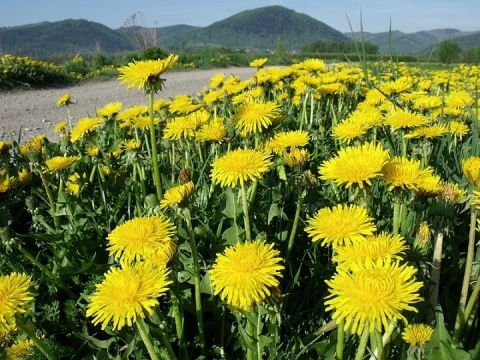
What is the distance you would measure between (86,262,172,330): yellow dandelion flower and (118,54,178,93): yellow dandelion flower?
2.28 ft

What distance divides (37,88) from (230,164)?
430 inches

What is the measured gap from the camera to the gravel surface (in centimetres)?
552

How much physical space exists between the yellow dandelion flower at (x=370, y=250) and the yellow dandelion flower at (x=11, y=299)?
0.69m

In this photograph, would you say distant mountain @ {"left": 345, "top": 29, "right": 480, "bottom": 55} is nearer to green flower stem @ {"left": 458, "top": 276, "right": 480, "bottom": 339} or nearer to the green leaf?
the green leaf

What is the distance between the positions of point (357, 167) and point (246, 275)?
407 millimetres

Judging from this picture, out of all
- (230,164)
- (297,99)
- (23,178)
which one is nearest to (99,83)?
(297,99)

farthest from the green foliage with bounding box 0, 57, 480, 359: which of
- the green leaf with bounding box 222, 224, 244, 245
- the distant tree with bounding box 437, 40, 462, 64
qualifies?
the distant tree with bounding box 437, 40, 462, 64

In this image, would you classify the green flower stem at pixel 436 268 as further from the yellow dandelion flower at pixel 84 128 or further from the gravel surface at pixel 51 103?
the gravel surface at pixel 51 103

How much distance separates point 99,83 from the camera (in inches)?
488

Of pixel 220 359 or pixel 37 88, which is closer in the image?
pixel 220 359

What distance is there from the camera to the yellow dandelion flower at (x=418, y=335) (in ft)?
3.07

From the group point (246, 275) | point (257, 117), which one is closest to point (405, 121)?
point (257, 117)

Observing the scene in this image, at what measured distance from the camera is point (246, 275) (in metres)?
0.87

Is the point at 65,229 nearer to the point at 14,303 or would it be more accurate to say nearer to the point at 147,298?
the point at 14,303
